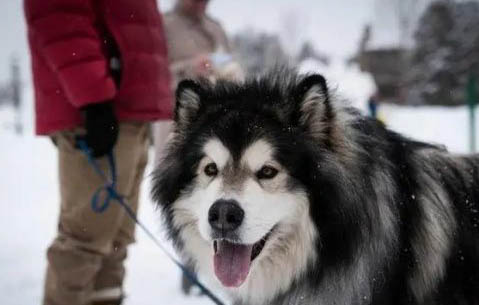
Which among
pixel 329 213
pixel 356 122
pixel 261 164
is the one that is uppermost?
pixel 356 122

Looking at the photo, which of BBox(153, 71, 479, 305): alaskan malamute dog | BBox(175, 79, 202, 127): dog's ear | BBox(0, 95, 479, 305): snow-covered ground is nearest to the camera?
BBox(153, 71, 479, 305): alaskan malamute dog

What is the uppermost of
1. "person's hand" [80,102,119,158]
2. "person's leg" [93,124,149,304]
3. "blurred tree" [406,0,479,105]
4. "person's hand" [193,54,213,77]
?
"blurred tree" [406,0,479,105]

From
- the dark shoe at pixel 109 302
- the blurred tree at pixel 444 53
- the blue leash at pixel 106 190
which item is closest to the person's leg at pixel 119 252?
the dark shoe at pixel 109 302

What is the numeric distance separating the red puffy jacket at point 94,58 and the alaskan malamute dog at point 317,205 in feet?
1.83

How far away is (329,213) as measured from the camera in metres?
1.91

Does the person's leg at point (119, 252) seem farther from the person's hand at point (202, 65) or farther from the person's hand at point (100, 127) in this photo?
the person's hand at point (202, 65)

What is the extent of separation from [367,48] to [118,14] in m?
32.5

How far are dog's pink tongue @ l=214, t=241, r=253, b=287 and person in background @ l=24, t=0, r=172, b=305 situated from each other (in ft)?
2.74

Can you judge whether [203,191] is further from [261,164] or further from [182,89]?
[182,89]

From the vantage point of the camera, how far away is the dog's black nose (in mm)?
1770

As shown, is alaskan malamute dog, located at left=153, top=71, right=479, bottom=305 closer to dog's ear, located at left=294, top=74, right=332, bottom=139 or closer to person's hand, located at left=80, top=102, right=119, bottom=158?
dog's ear, located at left=294, top=74, right=332, bottom=139

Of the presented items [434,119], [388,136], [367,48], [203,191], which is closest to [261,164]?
[203,191]

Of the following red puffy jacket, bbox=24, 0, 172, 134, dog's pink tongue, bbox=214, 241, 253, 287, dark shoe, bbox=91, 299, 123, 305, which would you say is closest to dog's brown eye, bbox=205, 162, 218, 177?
dog's pink tongue, bbox=214, 241, 253, 287

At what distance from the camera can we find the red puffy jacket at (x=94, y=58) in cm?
222
